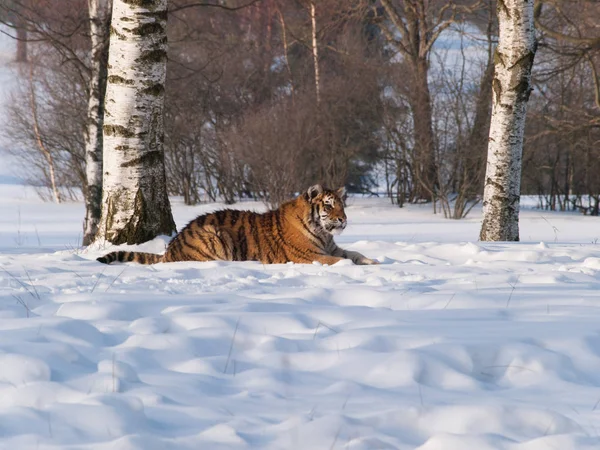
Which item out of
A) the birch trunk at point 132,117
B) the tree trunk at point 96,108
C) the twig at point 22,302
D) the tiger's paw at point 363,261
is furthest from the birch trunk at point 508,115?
the twig at point 22,302

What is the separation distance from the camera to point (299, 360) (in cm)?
310

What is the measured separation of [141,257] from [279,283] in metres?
2.09

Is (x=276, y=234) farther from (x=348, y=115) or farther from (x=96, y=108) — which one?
(x=348, y=115)

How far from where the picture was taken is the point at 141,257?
652 centimetres

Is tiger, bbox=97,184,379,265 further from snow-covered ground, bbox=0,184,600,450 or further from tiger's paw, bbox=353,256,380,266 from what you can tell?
snow-covered ground, bbox=0,184,600,450

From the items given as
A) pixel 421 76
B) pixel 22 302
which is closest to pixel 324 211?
pixel 22 302

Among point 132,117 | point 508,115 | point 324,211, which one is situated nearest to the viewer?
point 324,211

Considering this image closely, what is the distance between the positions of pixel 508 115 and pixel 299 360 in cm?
646

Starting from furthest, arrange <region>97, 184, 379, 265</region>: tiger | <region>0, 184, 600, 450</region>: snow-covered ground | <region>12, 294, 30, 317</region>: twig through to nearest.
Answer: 1. <region>97, 184, 379, 265</region>: tiger
2. <region>12, 294, 30, 317</region>: twig
3. <region>0, 184, 600, 450</region>: snow-covered ground

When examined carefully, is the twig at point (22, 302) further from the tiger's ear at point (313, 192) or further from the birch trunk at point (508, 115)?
the birch trunk at point (508, 115)

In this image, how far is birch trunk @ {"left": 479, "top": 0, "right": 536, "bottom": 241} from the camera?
8.59m

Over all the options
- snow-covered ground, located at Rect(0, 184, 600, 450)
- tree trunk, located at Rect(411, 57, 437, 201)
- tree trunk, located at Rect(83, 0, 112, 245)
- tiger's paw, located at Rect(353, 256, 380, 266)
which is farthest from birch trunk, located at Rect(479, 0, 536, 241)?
tree trunk, located at Rect(411, 57, 437, 201)

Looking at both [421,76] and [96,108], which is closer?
[96,108]

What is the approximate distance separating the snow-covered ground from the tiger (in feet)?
4.82
